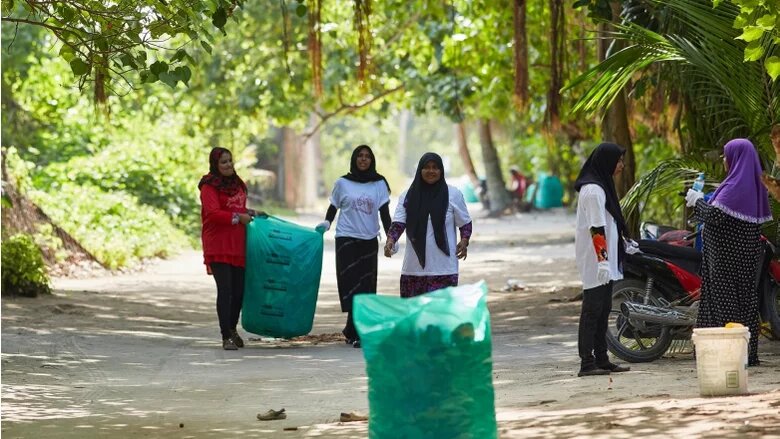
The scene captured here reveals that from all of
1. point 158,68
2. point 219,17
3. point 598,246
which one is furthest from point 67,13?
point 598,246

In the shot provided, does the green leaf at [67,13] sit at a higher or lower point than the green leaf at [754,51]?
higher

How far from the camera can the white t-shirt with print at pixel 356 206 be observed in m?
12.3

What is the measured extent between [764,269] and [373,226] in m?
3.47

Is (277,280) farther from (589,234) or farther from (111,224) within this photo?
(111,224)

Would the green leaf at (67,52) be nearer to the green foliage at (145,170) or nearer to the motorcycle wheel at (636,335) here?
→ the motorcycle wheel at (636,335)

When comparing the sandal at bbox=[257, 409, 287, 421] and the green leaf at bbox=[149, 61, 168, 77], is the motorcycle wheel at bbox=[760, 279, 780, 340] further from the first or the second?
the green leaf at bbox=[149, 61, 168, 77]

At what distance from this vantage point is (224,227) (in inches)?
480

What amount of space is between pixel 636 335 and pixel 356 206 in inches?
111

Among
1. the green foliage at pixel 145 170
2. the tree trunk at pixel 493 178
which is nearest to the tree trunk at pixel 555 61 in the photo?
the green foliage at pixel 145 170

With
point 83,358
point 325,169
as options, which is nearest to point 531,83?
point 83,358

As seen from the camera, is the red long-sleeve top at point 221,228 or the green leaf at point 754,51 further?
the red long-sleeve top at point 221,228

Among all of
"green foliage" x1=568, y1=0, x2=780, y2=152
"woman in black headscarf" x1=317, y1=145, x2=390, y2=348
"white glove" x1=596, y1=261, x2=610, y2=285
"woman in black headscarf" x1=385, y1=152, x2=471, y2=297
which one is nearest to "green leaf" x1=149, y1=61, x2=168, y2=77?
"woman in black headscarf" x1=385, y1=152, x2=471, y2=297

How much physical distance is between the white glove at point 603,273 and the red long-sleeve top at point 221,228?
3.63 m

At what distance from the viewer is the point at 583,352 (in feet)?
32.2
